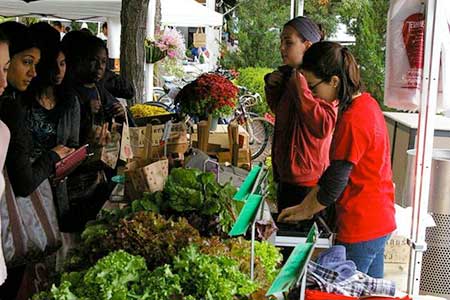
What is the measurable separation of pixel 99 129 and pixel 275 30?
39.3 feet

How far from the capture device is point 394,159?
5828 mm

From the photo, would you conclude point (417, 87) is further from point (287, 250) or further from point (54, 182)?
point (54, 182)

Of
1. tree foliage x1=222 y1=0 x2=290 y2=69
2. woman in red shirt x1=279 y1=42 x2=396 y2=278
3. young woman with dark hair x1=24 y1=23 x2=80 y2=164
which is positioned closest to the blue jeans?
woman in red shirt x1=279 y1=42 x2=396 y2=278

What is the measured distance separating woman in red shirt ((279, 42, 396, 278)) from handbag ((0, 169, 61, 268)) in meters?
1.10

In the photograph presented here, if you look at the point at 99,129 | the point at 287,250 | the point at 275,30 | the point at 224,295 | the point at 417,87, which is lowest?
the point at 287,250

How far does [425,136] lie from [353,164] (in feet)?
2.22

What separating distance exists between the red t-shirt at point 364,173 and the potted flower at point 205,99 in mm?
2125

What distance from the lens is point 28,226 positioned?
9.20ft

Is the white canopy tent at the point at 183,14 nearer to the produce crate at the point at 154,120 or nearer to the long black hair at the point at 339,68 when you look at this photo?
the produce crate at the point at 154,120

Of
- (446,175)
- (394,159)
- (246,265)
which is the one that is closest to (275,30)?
(394,159)

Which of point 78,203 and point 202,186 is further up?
point 202,186

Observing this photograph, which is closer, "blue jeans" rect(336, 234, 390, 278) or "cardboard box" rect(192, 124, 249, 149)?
"blue jeans" rect(336, 234, 390, 278)

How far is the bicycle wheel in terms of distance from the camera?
1003 centimetres

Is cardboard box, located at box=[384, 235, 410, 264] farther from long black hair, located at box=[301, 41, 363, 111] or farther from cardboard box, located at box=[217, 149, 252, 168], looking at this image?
long black hair, located at box=[301, 41, 363, 111]
